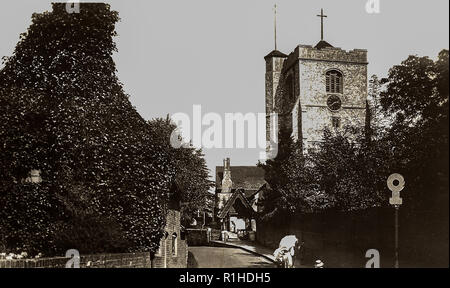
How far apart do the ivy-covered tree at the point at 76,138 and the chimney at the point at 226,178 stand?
229 ft

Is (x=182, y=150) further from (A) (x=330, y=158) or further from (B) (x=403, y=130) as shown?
(B) (x=403, y=130)

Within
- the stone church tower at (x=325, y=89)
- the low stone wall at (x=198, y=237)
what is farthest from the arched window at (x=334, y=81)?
the low stone wall at (x=198, y=237)

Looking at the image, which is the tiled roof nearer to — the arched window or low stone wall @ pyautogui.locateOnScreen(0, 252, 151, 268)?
the arched window

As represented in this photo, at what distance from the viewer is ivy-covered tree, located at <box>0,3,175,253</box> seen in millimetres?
16656

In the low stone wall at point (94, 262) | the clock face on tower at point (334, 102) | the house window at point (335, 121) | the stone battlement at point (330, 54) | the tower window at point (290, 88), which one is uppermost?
the stone battlement at point (330, 54)

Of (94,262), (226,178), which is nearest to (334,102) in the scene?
(94,262)

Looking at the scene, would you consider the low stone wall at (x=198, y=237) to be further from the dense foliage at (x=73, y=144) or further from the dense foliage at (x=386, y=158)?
the dense foliage at (x=73, y=144)

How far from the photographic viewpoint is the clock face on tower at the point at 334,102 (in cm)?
5091

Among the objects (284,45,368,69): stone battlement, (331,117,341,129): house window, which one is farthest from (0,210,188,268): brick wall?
(284,45,368,69): stone battlement

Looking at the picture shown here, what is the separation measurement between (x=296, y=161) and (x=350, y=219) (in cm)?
1021

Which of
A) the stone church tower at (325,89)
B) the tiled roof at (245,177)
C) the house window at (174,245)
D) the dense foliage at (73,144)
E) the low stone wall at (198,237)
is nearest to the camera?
the dense foliage at (73,144)

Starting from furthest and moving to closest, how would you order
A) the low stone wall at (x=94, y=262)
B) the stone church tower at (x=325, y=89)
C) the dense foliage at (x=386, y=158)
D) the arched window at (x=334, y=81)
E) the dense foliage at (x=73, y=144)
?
the arched window at (x=334, y=81)
the stone church tower at (x=325, y=89)
the dense foliage at (x=73, y=144)
the dense foliage at (x=386, y=158)
the low stone wall at (x=94, y=262)

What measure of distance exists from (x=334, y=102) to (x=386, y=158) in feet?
110

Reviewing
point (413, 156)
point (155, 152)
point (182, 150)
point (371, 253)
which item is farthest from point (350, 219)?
point (182, 150)
